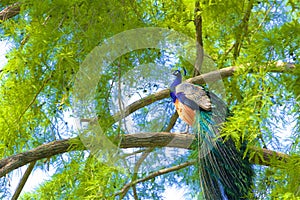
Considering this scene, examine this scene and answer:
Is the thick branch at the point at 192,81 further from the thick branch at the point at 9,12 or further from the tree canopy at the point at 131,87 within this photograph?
the thick branch at the point at 9,12

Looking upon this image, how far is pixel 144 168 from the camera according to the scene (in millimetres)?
3578

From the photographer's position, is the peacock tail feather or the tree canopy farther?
the peacock tail feather

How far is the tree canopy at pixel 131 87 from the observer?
254 cm

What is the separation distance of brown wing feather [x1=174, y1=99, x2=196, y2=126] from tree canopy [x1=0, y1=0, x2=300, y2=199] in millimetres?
155

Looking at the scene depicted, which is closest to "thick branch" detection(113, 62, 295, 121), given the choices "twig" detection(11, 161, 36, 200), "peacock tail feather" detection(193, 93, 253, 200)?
"peacock tail feather" detection(193, 93, 253, 200)

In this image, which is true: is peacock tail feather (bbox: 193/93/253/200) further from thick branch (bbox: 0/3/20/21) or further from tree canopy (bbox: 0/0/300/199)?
thick branch (bbox: 0/3/20/21)

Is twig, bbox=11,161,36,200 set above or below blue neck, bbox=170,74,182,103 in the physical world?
below

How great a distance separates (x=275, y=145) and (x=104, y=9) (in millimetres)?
1107

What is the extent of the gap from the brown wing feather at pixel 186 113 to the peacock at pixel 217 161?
45 millimetres

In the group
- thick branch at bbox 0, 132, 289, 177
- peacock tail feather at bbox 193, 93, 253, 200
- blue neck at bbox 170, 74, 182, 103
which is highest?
blue neck at bbox 170, 74, 182, 103

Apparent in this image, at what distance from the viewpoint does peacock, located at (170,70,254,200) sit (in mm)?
2996

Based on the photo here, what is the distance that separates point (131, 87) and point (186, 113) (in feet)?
1.32

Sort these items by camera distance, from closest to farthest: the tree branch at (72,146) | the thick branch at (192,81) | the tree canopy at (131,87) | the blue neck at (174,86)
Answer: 1. the tree canopy at (131,87)
2. the tree branch at (72,146)
3. the thick branch at (192,81)
4. the blue neck at (174,86)

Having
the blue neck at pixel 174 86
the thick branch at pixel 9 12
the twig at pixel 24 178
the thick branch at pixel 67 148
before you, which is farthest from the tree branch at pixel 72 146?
the thick branch at pixel 9 12
